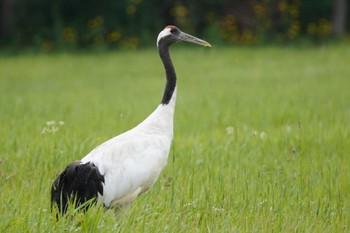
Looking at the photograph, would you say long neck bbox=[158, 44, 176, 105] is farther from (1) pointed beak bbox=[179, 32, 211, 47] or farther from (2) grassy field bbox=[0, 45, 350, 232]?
(2) grassy field bbox=[0, 45, 350, 232]

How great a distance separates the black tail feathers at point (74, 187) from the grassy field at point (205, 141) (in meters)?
0.13

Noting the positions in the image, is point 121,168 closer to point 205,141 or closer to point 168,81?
point 168,81

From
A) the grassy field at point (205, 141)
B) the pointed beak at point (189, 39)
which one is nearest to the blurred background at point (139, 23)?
the grassy field at point (205, 141)

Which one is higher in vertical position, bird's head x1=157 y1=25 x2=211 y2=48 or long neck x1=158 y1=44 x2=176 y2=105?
bird's head x1=157 y1=25 x2=211 y2=48

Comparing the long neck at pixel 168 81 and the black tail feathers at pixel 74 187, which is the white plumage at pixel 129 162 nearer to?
the black tail feathers at pixel 74 187

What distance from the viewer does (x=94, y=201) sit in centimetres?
493

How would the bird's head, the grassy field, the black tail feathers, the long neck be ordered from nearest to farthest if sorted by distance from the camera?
the black tail feathers < the grassy field < the long neck < the bird's head

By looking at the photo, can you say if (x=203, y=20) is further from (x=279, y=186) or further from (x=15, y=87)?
(x=279, y=186)

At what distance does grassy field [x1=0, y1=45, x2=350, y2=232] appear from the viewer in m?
5.02

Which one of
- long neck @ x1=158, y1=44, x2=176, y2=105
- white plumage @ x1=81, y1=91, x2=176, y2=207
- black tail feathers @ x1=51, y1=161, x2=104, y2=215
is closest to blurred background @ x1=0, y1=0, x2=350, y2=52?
long neck @ x1=158, y1=44, x2=176, y2=105

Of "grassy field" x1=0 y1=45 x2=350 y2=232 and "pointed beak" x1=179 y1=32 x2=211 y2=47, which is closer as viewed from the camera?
"grassy field" x1=0 y1=45 x2=350 y2=232

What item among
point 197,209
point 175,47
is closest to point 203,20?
point 175,47

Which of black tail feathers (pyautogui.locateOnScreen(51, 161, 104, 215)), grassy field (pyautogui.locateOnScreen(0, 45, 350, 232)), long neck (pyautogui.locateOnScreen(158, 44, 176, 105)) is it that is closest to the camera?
black tail feathers (pyautogui.locateOnScreen(51, 161, 104, 215))

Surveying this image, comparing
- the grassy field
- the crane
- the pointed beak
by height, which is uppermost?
the pointed beak
